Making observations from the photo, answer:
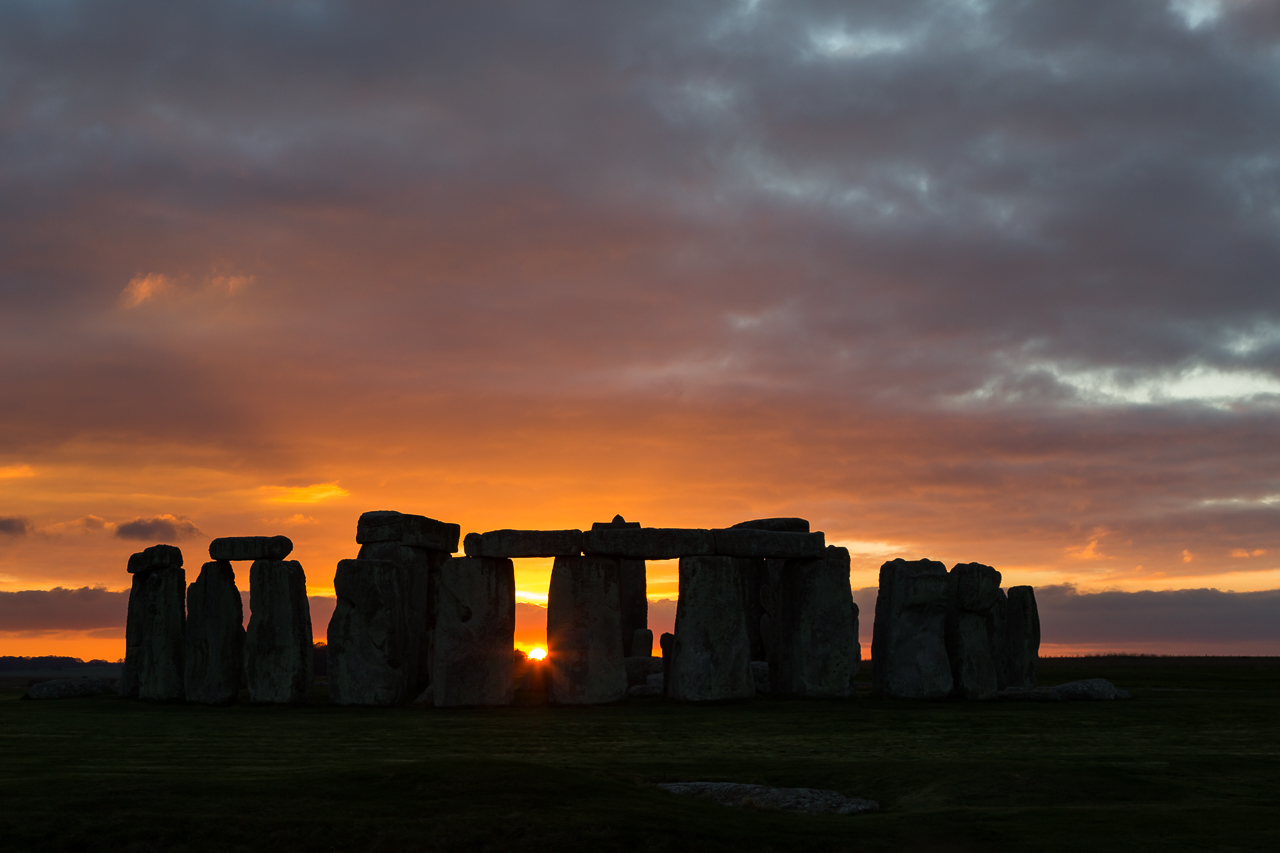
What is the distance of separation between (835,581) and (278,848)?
1629 centimetres

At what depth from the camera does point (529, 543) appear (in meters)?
21.7

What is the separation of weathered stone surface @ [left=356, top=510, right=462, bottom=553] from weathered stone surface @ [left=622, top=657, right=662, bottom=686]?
557cm

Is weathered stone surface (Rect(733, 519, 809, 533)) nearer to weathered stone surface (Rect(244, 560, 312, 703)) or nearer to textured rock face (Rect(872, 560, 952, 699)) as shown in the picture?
textured rock face (Rect(872, 560, 952, 699))

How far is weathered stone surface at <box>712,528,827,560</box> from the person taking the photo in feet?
74.0

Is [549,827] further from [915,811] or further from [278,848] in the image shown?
[915,811]

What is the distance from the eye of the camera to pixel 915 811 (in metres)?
10.4

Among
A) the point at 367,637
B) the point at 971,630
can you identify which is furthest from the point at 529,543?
the point at 971,630

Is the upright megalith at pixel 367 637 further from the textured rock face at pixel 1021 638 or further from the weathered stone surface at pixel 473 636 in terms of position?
the textured rock face at pixel 1021 638

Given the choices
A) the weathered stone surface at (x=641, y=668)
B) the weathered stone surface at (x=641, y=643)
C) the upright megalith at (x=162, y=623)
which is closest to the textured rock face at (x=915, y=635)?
the weathered stone surface at (x=641, y=668)

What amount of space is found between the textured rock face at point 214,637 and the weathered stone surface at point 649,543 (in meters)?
7.78

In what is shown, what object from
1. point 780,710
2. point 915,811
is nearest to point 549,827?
point 915,811

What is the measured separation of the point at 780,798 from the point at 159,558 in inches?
753

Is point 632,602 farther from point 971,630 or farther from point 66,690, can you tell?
point 66,690

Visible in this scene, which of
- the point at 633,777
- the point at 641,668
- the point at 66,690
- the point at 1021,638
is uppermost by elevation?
the point at 1021,638
